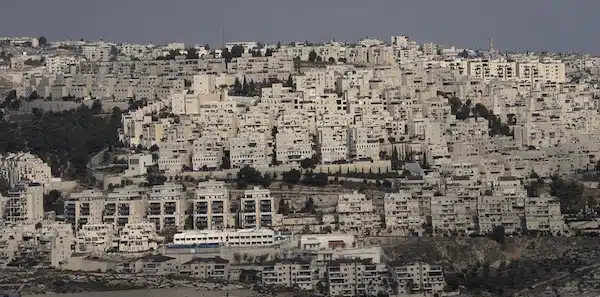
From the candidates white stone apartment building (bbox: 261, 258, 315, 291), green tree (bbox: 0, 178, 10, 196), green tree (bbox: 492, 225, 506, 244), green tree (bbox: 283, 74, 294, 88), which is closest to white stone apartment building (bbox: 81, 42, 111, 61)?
green tree (bbox: 283, 74, 294, 88)

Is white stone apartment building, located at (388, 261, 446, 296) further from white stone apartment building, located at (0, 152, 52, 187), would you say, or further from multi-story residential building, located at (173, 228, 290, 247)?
white stone apartment building, located at (0, 152, 52, 187)

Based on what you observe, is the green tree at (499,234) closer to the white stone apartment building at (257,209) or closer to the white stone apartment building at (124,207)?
the white stone apartment building at (257,209)

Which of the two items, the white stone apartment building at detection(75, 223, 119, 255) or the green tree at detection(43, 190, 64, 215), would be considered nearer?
the white stone apartment building at detection(75, 223, 119, 255)

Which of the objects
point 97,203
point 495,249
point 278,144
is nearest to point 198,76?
point 278,144

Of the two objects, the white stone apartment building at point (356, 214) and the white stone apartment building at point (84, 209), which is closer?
the white stone apartment building at point (356, 214)

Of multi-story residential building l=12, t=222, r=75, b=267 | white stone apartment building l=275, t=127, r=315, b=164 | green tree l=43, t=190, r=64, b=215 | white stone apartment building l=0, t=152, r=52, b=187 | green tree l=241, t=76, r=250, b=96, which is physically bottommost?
multi-story residential building l=12, t=222, r=75, b=267

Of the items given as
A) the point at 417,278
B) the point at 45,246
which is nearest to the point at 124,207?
the point at 45,246

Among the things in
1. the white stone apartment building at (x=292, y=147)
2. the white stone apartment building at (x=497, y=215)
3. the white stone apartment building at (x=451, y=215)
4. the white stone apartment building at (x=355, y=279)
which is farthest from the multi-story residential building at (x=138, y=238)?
the white stone apartment building at (x=497, y=215)
